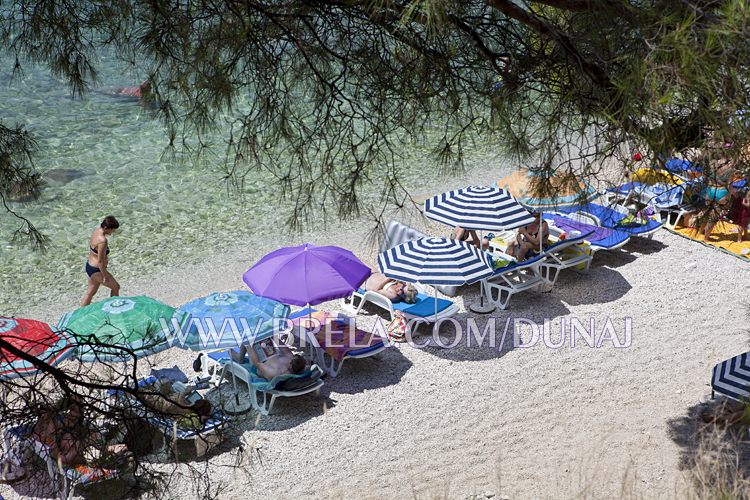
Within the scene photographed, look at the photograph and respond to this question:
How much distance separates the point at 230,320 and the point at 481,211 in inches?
131

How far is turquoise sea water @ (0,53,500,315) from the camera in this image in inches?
442

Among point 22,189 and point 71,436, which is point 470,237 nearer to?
point 22,189

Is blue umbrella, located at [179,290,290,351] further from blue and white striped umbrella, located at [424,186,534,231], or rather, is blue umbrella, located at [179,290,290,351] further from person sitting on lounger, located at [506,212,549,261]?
person sitting on lounger, located at [506,212,549,261]

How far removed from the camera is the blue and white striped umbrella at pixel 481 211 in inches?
364

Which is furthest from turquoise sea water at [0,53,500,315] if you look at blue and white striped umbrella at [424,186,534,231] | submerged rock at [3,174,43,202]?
submerged rock at [3,174,43,202]

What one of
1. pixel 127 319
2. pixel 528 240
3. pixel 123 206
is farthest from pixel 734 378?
pixel 123 206

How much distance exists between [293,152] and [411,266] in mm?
2785

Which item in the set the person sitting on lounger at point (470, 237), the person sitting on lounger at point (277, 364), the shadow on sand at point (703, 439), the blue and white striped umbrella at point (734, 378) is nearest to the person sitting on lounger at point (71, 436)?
the person sitting on lounger at point (277, 364)

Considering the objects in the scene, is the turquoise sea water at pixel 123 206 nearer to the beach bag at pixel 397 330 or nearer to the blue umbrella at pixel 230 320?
the beach bag at pixel 397 330

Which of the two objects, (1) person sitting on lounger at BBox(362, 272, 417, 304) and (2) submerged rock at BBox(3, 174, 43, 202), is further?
(1) person sitting on lounger at BBox(362, 272, 417, 304)

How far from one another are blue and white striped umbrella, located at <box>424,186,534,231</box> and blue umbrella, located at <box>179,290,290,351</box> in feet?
8.38

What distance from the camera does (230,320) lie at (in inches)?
290

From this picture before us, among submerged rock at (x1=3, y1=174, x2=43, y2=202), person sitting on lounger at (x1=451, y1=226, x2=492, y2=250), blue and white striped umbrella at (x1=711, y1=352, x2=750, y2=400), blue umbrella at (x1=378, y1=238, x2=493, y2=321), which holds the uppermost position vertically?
submerged rock at (x1=3, y1=174, x2=43, y2=202)

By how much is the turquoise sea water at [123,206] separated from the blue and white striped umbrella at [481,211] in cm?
77
